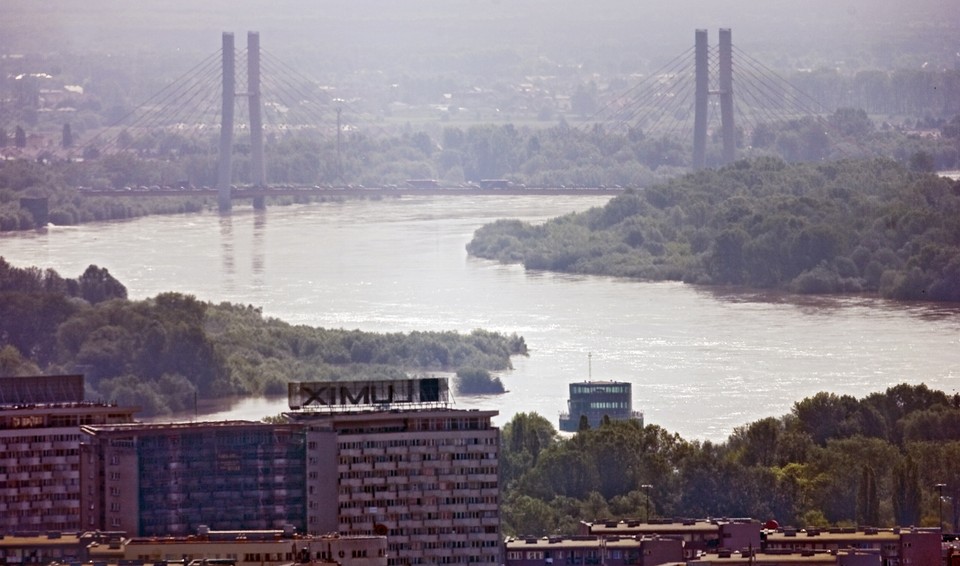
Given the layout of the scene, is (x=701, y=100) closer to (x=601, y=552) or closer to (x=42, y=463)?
(x=42, y=463)

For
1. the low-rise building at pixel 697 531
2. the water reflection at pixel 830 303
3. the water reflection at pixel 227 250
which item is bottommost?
the low-rise building at pixel 697 531

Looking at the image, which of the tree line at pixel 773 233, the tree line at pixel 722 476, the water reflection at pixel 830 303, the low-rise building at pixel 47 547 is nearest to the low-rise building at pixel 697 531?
the tree line at pixel 722 476

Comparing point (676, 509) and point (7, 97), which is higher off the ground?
point (7, 97)

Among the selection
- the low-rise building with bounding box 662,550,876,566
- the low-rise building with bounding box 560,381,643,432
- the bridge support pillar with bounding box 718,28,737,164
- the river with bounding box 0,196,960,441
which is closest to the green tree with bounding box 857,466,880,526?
the river with bounding box 0,196,960,441

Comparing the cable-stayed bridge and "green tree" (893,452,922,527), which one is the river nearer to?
the cable-stayed bridge

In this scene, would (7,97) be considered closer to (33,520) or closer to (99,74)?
(99,74)

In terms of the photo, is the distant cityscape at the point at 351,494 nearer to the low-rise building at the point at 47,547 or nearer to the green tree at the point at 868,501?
the low-rise building at the point at 47,547

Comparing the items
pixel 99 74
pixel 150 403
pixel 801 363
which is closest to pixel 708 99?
pixel 99 74

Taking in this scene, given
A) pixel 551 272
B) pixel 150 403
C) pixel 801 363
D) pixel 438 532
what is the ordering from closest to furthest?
pixel 438 532, pixel 150 403, pixel 801 363, pixel 551 272
